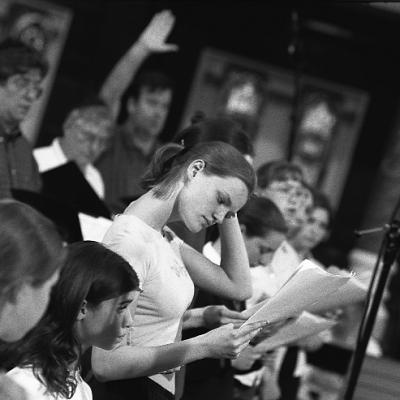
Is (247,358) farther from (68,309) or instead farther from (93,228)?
(68,309)

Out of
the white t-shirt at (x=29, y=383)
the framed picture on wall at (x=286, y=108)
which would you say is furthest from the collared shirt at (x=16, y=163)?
the framed picture on wall at (x=286, y=108)

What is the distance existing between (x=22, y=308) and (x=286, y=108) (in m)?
5.63

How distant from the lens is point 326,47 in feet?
23.6

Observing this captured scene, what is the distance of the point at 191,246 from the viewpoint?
2971 millimetres

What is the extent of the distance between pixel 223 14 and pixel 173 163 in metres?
4.63

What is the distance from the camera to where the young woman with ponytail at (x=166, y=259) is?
2346mm

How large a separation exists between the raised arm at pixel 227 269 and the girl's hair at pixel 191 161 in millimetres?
272

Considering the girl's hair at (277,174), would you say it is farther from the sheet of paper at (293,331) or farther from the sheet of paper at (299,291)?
the sheet of paper at (299,291)

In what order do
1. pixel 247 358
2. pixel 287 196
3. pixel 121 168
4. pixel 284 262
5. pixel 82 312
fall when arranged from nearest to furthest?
pixel 82 312, pixel 247 358, pixel 287 196, pixel 284 262, pixel 121 168

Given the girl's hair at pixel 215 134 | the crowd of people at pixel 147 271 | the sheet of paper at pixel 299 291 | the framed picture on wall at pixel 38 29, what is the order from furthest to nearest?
the framed picture on wall at pixel 38 29 → the girl's hair at pixel 215 134 → the sheet of paper at pixel 299 291 → the crowd of people at pixel 147 271

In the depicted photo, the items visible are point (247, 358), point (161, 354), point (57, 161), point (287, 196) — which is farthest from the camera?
point (57, 161)

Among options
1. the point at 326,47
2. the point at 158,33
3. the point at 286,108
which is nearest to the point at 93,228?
the point at 158,33

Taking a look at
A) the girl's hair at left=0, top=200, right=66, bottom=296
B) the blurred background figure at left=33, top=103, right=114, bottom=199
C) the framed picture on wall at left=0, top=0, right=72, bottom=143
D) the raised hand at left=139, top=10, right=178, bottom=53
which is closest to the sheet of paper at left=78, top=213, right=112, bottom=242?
the girl's hair at left=0, top=200, right=66, bottom=296

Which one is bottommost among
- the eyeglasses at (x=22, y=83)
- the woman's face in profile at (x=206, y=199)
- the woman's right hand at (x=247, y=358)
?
the woman's right hand at (x=247, y=358)
